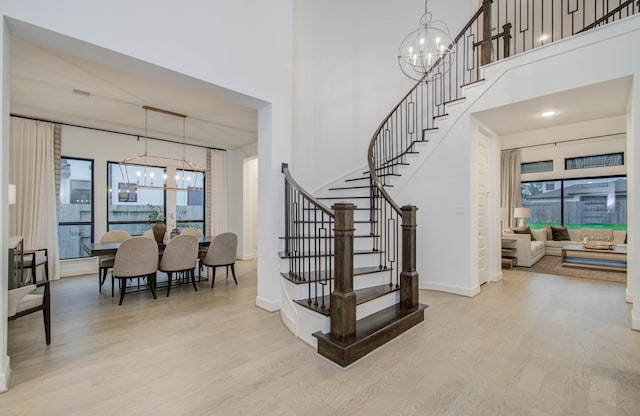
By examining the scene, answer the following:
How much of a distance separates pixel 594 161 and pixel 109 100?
10.6 m

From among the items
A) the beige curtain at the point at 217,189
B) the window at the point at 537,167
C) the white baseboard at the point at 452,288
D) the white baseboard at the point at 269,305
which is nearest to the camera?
the white baseboard at the point at 269,305

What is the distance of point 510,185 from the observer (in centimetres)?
843

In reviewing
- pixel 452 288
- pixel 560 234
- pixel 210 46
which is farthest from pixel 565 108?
pixel 560 234

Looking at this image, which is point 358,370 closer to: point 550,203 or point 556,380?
point 556,380

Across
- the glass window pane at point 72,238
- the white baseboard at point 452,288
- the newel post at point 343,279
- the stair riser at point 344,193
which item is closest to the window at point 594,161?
the white baseboard at point 452,288

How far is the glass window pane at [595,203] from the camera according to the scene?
23.9 ft

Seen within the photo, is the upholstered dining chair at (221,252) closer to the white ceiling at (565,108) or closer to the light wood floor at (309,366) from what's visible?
the light wood floor at (309,366)

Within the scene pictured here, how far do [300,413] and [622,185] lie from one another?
32.3 ft

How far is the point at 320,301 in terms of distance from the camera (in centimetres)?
262

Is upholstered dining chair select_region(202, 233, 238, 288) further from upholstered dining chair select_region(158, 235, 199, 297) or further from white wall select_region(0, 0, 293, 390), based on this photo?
white wall select_region(0, 0, 293, 390)

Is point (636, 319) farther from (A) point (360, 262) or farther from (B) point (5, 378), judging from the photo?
(B) point (5, 378)

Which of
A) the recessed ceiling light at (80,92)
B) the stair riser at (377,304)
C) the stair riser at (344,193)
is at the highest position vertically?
the recessed ceiling light at (80,92)

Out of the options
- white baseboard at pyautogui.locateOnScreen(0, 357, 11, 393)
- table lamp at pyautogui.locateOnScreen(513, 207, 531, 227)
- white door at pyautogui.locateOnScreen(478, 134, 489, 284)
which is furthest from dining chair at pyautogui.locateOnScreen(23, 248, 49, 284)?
table lamp at pyautogui.locateOnScreen(513, 207, 531, 227)

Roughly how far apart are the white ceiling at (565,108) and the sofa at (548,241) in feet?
8.56
